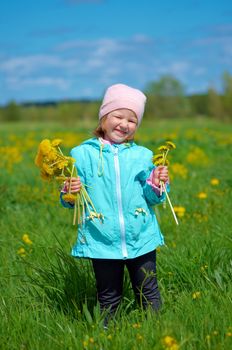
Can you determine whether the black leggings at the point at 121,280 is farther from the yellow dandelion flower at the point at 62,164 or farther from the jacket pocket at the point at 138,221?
the yellow dandelion flower at the point at 62,164

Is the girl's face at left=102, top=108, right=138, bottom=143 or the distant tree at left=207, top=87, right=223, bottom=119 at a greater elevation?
the distant tree at left=207, top=87, right=223, bottom=119

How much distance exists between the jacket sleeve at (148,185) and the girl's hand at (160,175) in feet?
0.13

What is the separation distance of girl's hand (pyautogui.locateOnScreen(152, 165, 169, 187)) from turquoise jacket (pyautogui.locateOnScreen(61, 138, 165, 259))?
5 cm

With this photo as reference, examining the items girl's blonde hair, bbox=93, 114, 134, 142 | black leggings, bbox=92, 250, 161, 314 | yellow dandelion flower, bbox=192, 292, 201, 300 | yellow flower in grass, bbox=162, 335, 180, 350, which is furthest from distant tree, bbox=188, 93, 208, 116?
yellow flower in grass, bbox=162, 335, 180, 350

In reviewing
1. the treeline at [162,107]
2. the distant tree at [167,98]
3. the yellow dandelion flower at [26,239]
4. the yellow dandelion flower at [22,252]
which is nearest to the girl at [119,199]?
the yellow dandelion flower at [22,252]

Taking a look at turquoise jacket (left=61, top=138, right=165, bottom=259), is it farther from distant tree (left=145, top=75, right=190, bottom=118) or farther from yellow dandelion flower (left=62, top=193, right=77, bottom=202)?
distant tree (left=145, top=75, right=190, bottom=118)

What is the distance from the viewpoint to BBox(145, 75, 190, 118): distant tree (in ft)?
197

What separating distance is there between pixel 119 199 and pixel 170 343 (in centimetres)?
88

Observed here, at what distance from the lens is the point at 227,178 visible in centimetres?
748

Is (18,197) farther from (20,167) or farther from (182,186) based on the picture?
(20,167)

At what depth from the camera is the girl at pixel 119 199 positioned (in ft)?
10.4

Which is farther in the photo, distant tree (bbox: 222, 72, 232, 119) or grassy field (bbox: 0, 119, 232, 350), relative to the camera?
distant tree (bbox: 222, 72, 232, 119)

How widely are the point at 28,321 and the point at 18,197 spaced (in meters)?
3.75

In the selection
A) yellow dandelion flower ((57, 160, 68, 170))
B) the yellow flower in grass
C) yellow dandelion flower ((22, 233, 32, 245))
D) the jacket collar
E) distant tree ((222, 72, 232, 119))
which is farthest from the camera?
distant tree ((222, 72, 232, 119))
